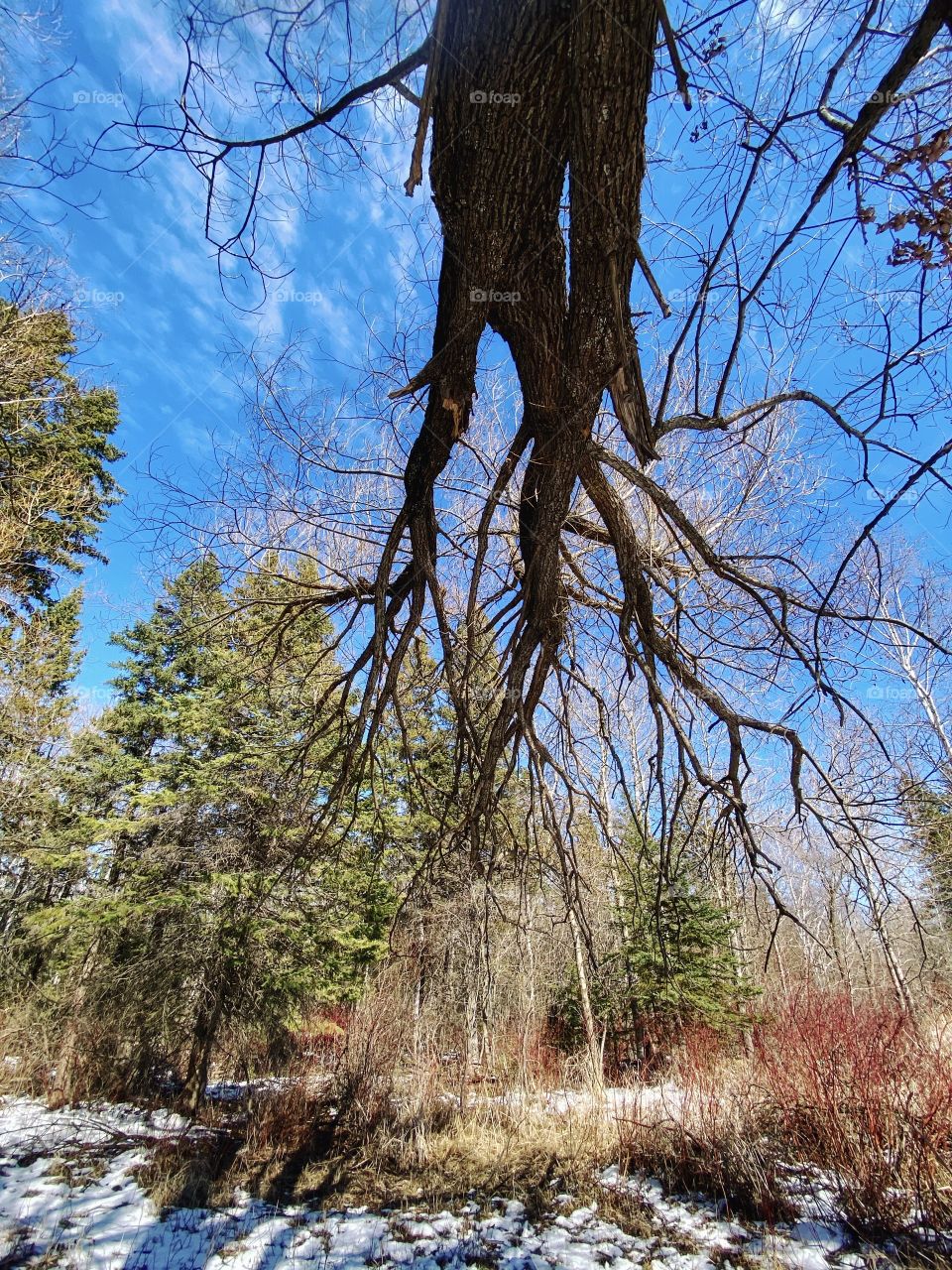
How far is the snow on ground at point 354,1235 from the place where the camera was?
3699mm

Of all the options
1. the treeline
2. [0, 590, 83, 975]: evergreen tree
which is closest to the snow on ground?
the treeline

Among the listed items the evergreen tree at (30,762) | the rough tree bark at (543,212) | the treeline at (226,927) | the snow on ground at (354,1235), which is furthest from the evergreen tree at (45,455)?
the snow on ground at (354,1235)

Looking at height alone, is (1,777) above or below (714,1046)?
above

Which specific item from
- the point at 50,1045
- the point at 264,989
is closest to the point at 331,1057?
the point at 264,989

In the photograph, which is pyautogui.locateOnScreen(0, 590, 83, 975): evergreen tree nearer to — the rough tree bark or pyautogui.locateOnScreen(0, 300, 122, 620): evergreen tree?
pyautogui.locateOnScreen(0, 300, 122, 620): evergreen tree

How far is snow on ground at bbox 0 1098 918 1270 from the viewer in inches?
146

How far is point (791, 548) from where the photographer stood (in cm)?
263

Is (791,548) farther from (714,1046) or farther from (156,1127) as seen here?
(156,1127)

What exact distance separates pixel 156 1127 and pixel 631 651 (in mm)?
8146

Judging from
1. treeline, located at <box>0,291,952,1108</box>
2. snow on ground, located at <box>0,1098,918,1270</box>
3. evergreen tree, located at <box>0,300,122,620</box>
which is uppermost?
evergreen tree, located at <box>0,300,122,620</box>

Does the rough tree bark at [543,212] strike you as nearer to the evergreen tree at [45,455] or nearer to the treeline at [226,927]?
the evergreen tree at [45,455]

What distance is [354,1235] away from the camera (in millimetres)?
4387

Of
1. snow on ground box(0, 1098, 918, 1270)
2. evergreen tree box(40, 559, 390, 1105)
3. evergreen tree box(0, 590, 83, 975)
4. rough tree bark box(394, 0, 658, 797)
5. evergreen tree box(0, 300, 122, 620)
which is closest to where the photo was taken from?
rough tree bark box(394, 0, 658, 797)

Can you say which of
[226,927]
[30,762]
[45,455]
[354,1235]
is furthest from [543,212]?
[30,762]
